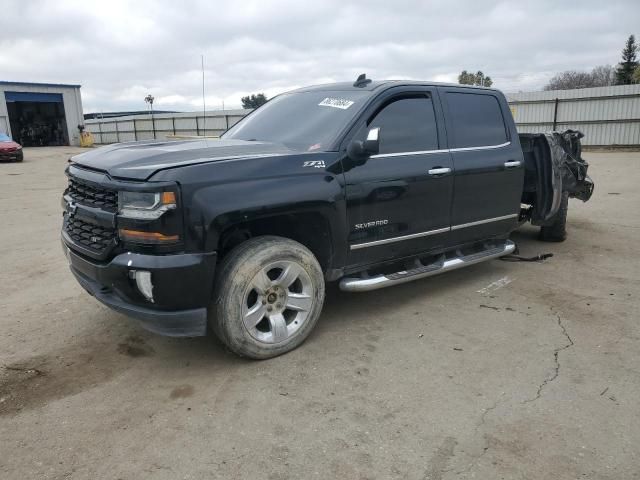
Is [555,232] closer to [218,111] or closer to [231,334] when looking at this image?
[231,334]

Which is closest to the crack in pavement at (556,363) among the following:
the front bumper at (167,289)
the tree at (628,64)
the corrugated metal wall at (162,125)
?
the front bumper at (167,289)

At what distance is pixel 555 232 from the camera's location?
262 inches

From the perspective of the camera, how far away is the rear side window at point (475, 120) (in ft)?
15.1

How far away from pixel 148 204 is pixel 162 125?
40.0m

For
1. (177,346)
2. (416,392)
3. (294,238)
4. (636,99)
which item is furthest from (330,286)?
(636,99)

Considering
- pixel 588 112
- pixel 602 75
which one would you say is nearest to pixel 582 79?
pixel 602 75

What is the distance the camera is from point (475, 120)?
4.82 metres

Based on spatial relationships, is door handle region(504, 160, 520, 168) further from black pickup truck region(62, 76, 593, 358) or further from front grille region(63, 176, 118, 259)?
front grille region(63, 176, 118, 259)

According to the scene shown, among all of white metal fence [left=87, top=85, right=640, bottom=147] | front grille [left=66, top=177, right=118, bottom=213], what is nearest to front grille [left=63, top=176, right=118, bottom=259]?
front grille [left=66, top=177, right=118, bottom=213]

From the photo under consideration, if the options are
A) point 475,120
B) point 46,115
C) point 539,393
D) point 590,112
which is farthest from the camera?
point 46,115

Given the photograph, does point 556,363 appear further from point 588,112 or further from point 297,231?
point 588,112

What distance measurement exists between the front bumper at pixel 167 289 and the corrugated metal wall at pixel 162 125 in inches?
1228

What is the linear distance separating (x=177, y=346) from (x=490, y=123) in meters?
3.53

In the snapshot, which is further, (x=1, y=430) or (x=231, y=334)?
(x=231, y=334)
